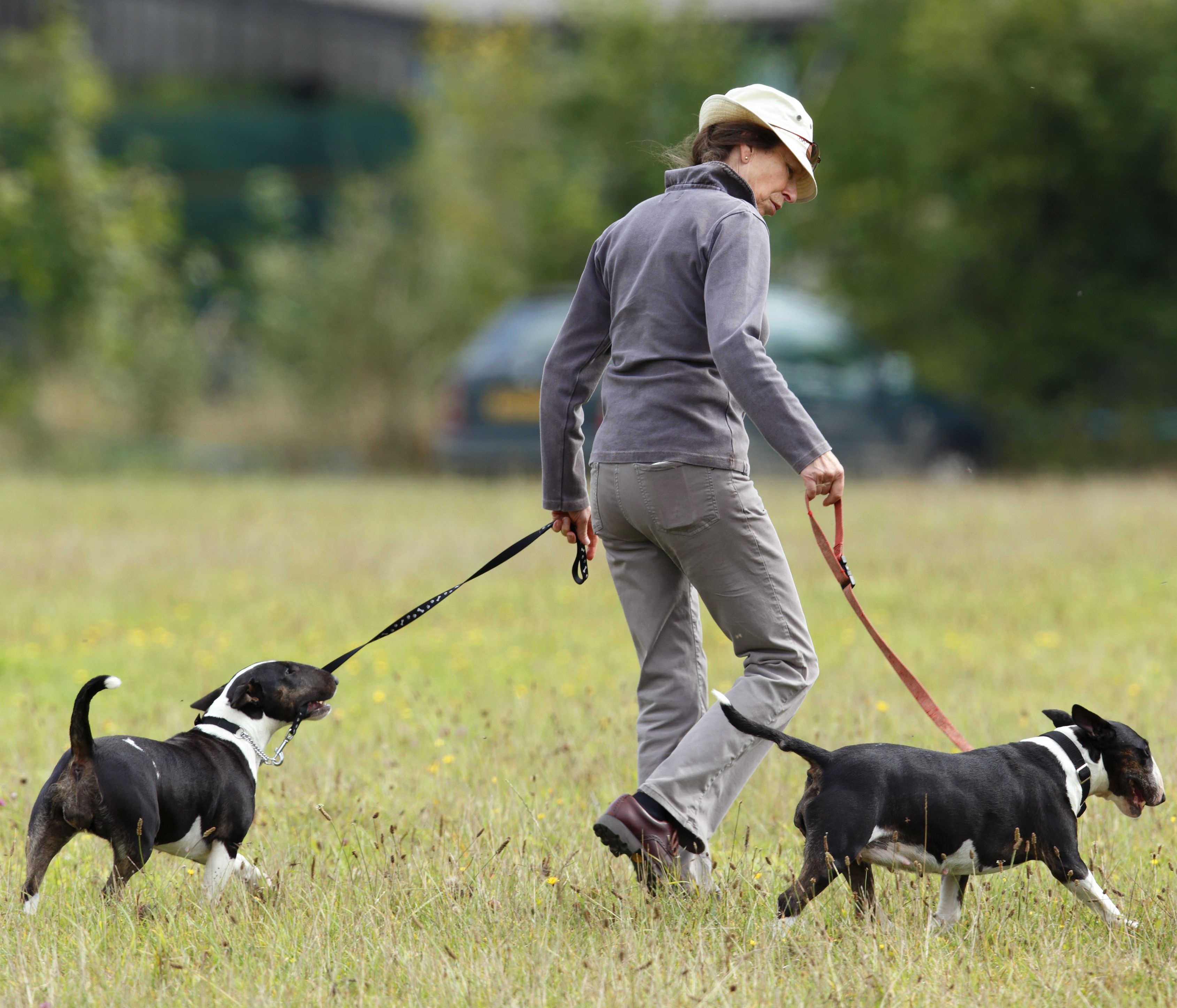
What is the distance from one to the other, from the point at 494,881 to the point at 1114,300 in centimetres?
1370

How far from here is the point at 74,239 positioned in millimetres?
17625

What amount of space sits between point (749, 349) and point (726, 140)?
71cm

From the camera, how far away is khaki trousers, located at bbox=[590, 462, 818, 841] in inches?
151

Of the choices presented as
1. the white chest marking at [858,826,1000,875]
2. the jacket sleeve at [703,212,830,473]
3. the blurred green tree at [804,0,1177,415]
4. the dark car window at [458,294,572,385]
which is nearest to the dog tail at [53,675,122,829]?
the jacket sleeve at [703,212,830,473]

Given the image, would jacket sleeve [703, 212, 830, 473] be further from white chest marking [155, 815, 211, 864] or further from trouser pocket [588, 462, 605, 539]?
white chest marking [155, 815, 211, 864]

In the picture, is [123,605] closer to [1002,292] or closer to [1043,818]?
[1043,818]

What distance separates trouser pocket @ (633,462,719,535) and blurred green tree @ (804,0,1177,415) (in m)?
12.8

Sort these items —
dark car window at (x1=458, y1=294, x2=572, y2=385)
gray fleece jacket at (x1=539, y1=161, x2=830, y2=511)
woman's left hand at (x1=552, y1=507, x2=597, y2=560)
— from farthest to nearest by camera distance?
dark car window at (x1=458, y1=294, x2=572, y2=385) → woman's left hand at (x1=552, y1=507, x2=597, y2=560) → gray fleece jacket at (x1=539, y1=161, x2=830, y2=511)

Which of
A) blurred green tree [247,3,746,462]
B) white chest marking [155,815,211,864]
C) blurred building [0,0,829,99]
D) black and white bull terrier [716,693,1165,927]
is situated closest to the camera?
black and white bull terrier [716,693,1165,927]

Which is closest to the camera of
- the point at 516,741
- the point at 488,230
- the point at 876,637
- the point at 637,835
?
the point at 637,835

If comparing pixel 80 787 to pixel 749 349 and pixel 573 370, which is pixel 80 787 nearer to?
pixel 573 370

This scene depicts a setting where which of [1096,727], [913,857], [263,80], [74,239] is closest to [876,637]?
[1096,727]

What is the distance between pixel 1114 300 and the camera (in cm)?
1605

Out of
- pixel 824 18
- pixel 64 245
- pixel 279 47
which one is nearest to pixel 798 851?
pixel 64 245
